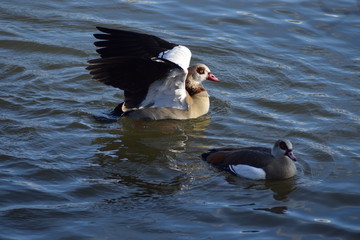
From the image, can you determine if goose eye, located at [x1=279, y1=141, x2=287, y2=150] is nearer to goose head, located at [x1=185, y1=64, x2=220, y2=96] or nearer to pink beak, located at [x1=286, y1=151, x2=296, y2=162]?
pink beak, located at [x1=286, y1=151, x2=296, y2=162]

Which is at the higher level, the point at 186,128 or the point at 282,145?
the point at 282,145

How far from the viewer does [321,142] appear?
9586mm

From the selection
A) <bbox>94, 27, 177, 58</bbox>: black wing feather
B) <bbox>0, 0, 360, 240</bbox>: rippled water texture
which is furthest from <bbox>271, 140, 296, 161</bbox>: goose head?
<bbox>94, 27, 177, 58</bbox>: black wing feather

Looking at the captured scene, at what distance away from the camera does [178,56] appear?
9.79 m

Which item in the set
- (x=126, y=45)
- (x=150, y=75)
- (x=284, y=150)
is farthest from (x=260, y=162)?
(x=126, y=45)

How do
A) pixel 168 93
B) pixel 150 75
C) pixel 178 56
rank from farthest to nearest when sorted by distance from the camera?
pixel 168 93 < pixel 178 56 < pixel 150 75

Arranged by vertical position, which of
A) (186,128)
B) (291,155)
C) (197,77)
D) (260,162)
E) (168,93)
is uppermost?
(197,77)

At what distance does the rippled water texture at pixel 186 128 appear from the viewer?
24.4 feet

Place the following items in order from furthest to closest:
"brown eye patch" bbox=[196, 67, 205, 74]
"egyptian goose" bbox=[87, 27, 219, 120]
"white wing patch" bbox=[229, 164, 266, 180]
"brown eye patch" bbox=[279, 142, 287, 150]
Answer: "brown eye patch" bbox=[196, 67, 205, 74] < "egyptian goose" bbox=[87, 27, 219, 120] < "brown eye patch" bbox=[279, 142, 287, 150] < "white wing patch" bbox=[229, 164, 266, 180]

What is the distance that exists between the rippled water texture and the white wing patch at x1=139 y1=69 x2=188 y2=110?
0.29m

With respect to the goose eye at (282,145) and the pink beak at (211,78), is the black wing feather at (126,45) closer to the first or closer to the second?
the pink beak at (211,78)

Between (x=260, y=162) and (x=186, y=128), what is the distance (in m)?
2.16

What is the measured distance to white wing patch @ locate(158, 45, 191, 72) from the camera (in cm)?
962

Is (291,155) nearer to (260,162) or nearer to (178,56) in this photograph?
(260,162)
